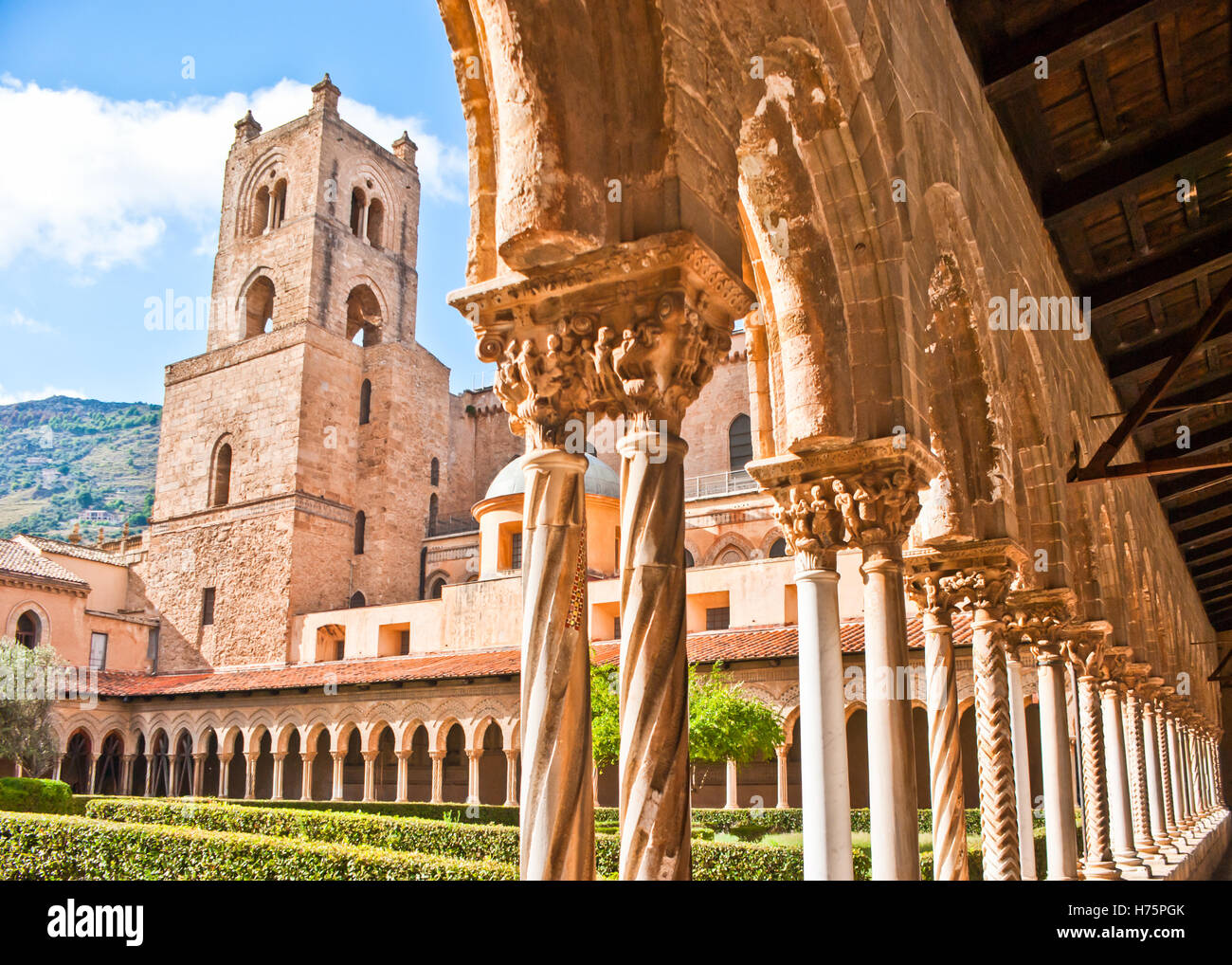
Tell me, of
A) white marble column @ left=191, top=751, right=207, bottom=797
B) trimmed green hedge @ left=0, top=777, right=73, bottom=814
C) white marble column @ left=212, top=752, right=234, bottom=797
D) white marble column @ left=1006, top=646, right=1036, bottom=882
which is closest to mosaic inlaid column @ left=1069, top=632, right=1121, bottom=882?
white marble column @ left=1006, top=646, right=1036, bottom=882

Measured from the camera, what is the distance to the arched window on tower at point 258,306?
126 ft

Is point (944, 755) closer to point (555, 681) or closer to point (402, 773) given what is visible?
point (555, 681)

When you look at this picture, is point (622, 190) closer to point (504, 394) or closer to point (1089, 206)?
point (504, 394)

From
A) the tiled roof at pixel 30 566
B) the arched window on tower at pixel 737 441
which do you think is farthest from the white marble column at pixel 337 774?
the arched window on tower at pixel 737 441

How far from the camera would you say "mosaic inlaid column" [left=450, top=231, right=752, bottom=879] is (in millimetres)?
3340

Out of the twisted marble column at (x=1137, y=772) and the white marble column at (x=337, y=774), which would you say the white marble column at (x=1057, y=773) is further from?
the white marble column at (x=337, y=774)

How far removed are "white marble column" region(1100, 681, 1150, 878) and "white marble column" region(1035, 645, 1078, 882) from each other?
9.42 ft

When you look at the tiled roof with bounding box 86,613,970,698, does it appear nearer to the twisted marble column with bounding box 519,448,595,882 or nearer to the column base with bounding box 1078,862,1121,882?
the column base with bounding box 1078,862,1121,882

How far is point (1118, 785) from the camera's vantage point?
467 inches

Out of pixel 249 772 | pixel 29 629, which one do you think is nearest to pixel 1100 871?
pixel 249 772

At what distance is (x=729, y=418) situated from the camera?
3161 cm

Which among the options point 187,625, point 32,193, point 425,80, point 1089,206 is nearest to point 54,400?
point 32,193

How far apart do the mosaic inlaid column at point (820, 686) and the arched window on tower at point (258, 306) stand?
35.3 meters

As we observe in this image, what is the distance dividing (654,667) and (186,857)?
886cm
